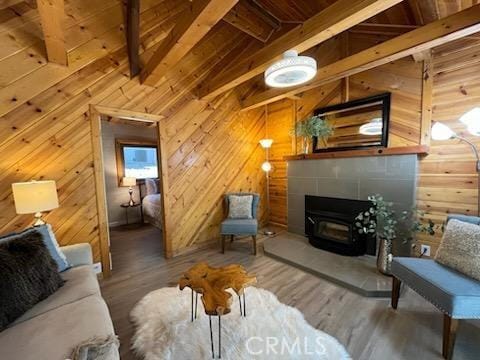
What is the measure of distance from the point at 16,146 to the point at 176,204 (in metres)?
1.86

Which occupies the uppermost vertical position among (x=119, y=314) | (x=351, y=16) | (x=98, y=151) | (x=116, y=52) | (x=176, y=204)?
(x=116, y=52)

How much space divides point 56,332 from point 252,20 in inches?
165

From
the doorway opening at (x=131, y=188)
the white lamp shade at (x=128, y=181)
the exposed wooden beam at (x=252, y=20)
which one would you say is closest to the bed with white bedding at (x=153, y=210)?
the doorway opening at (x=131, y=188)

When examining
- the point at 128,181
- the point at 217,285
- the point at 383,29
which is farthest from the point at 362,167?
the point at 128,181

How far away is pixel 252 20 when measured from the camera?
11.0 feet

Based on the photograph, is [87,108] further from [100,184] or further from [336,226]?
[336,226]

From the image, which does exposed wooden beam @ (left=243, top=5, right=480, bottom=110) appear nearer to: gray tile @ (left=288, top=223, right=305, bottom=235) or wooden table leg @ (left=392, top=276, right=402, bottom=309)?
wooden table leg @ (left=392, top=276, right=402, bottom=309)

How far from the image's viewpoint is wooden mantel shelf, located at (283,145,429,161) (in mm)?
2555

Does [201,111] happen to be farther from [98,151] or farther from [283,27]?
[283,27]

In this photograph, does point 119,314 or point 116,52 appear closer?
point 119,314

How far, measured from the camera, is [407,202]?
2691 millimetres

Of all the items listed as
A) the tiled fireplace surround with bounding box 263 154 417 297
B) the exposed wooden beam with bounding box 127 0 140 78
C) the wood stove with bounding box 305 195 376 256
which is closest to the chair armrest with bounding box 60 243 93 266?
the exposed wooden beam with bounding box 127 0 140 78

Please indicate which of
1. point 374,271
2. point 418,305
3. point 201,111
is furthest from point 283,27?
point 418,305

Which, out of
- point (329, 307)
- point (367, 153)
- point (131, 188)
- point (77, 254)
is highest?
point (367, 153)
